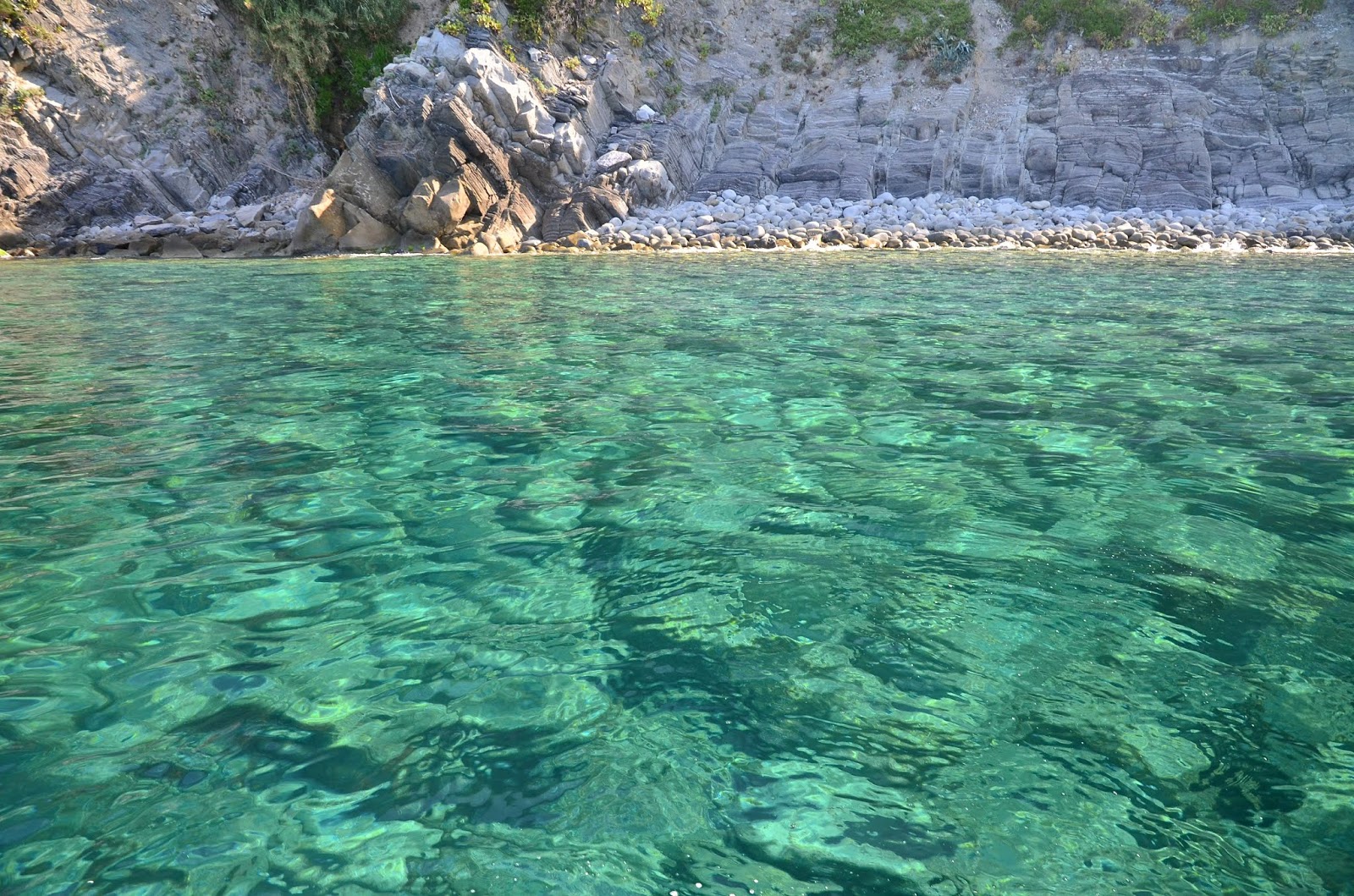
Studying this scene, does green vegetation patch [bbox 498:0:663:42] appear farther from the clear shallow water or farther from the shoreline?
the clear shallow water

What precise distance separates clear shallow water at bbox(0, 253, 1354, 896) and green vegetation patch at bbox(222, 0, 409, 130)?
20.7 m

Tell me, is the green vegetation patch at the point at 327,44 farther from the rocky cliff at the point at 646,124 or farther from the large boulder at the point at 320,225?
the large boulder at the point at 320,225

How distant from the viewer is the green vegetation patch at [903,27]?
24.3 m

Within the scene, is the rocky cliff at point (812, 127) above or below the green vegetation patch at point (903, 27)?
below

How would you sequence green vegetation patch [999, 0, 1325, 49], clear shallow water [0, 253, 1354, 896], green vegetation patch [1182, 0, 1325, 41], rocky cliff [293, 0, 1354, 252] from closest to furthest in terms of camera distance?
1. clear shallow water [0, 253, 1354, 896]
2. rocky cliff [293, 0, 1354, 252]
3. green vegetation patch [1182, 0, 1325, 41]
4. green vegetation patch [999, 0, 1325, 49]

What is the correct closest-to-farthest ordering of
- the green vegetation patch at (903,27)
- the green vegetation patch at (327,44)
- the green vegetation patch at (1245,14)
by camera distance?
the green vegetation patch at (1245,14)
the green vegetation patch at (327,44)
the green vegetation patch at (903,27)

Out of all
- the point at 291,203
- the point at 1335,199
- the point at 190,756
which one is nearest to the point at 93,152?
the point at 291,203

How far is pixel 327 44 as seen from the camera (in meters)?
23.2

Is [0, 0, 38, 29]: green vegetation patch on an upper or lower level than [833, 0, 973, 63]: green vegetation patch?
upper

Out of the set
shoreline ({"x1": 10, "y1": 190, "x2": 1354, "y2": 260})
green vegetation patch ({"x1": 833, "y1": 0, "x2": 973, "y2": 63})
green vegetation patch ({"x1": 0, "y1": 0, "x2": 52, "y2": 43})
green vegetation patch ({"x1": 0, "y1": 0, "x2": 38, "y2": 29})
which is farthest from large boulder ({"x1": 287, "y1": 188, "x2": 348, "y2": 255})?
green vegetation patch ({"x1": 833, "y1": 0, "x2": 973, "y2": 63})

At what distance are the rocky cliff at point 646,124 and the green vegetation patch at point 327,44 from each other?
160 cm

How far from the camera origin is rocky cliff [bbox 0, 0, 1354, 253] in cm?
1884

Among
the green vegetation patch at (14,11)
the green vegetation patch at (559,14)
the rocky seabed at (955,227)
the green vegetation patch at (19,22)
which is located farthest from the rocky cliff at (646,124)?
the rocky seabed at (955,227)

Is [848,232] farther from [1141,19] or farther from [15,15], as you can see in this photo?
[15,15]
